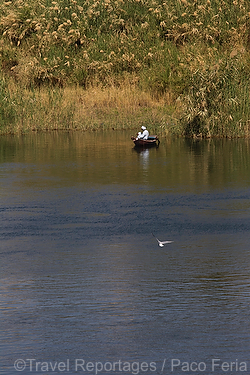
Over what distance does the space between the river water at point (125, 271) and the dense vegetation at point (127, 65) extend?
414 inches

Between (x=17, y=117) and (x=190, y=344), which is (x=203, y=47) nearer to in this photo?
(x=17, y=117)

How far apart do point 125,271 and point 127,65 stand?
34446 mm

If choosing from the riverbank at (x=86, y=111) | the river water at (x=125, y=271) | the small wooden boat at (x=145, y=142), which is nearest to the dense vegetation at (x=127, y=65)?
the riverbank at (x=86, y=111)

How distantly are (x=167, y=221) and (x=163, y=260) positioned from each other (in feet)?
11.6

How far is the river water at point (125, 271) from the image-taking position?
25.9 feet

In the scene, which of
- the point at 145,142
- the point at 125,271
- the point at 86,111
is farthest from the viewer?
the point at 86,111

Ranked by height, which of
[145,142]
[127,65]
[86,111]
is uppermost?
[127,65]

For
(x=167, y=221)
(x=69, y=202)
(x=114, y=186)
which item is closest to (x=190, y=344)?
(x=167, y=221)

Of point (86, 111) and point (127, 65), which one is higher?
point (127, 65)

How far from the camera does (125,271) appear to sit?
11219 millimetres

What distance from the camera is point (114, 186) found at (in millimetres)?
20188

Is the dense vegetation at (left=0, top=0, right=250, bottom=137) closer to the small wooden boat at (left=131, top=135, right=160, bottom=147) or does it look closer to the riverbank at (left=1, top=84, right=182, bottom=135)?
the riverbank at (left=1, top=84, right=182, bottom=135)

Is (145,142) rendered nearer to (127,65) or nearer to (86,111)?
(86,111)

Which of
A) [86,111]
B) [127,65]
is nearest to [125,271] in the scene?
[86,111]
